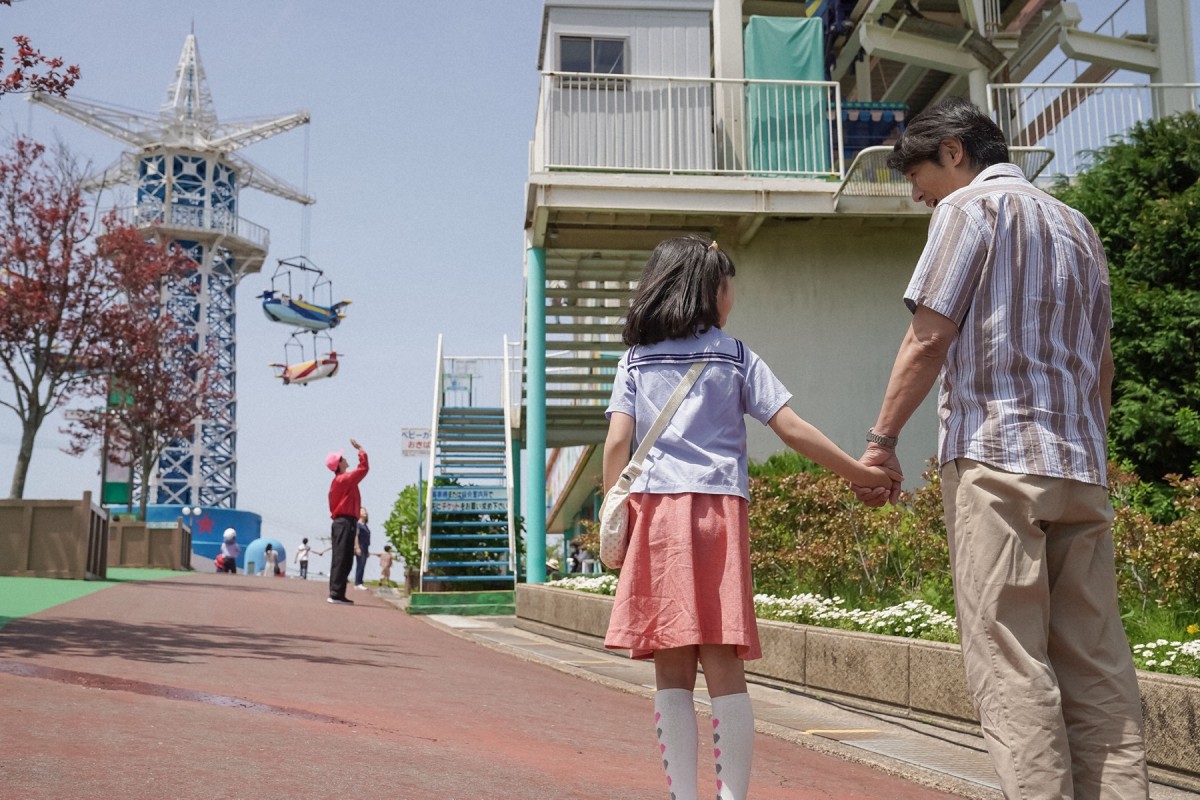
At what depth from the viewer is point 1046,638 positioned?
9.28ft

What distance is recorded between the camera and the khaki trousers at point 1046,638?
2723mm

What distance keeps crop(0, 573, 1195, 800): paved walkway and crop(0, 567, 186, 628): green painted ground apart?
1.11 m

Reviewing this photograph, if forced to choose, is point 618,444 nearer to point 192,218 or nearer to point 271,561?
point 271,561

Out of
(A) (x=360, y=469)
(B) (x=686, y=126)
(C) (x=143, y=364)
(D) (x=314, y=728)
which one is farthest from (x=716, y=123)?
(C) (x=143, y=364)

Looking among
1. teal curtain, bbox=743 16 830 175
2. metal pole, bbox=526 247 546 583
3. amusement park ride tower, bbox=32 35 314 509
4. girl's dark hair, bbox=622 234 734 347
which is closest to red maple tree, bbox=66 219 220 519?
metal pole, bbox=526 247 546 583

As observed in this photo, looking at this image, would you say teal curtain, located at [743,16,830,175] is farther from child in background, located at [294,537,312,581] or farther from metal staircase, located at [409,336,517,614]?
child in background, located at [294,537,312,581]

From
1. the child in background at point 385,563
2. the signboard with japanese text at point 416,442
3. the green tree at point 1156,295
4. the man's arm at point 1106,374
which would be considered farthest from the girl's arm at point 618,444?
the child in background at point 385,563

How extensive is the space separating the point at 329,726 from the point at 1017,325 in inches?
124

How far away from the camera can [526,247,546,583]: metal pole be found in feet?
49.4

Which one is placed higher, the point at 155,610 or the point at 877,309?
the point at 877,309

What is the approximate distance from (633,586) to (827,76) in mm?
16523

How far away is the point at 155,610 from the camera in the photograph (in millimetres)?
10992

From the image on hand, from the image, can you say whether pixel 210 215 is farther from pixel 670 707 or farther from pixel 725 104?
pixel 670 707

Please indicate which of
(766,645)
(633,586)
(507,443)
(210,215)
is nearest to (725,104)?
(507,443)
